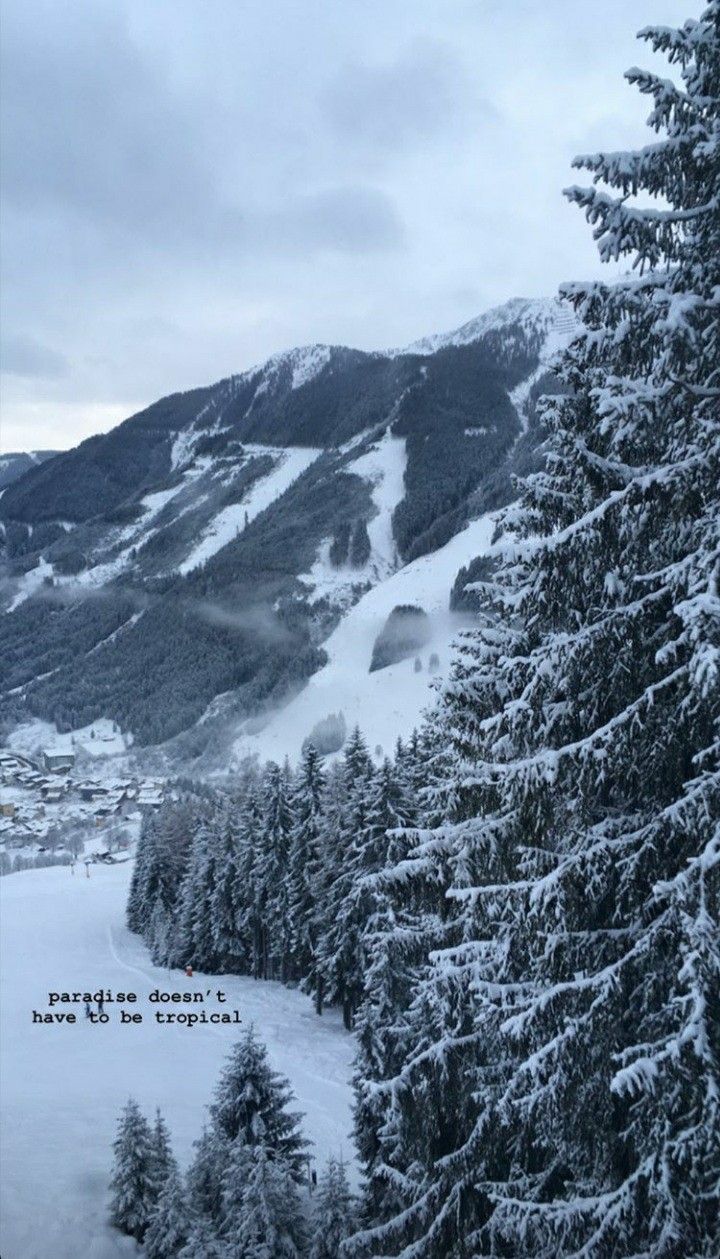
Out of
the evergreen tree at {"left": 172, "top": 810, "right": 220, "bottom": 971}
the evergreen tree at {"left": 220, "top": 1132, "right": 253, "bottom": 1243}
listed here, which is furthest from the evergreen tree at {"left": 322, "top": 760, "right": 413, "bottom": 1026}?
the evergreen tree at {"left": 172, "top": 810, "right": 220, "bottom": 971}

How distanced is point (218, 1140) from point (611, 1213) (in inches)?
713

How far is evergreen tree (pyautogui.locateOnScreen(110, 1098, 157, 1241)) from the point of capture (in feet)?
68.1

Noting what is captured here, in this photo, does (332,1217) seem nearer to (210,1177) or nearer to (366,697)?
(210,1177)

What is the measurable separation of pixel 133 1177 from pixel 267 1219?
5.97 metres

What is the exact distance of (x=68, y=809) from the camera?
160m

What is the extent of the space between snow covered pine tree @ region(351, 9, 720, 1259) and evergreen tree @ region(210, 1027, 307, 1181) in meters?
15.4

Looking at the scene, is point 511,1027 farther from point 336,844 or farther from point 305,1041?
point 305,1041

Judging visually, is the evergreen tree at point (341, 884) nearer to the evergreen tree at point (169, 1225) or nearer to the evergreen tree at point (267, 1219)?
the evergreen tree at point (169, 1225)

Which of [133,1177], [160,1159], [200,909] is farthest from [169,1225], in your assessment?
[200,909]

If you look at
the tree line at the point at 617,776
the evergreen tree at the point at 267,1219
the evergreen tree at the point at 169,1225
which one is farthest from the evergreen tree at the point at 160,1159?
the tree line at the point at 617,776

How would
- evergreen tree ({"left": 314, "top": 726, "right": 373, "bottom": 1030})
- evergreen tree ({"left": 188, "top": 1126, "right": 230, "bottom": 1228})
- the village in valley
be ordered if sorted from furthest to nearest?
1. the village in valley
2. evergreen tree ({"left": 314, "top": 726, "right": 373, "bottom": 1030})
3. evergreen tree ({"left": 188, "top": 1126, "right": 230, "bottom": 1228})

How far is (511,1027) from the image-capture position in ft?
19.8

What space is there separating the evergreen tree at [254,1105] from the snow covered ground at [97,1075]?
13.6ft

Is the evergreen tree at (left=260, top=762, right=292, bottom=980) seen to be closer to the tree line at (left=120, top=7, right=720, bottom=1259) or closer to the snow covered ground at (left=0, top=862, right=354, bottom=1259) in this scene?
the snow covered ground at (left=0, top=862, right=354, bottom=1259)
